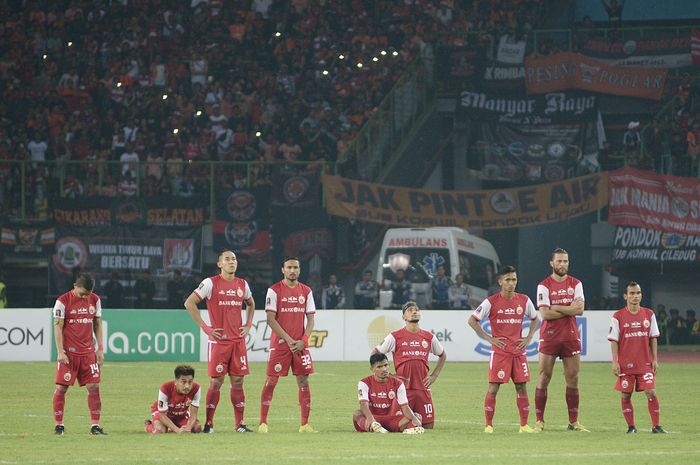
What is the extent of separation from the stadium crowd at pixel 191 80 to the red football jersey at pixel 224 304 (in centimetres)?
2041

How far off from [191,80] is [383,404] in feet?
87.4

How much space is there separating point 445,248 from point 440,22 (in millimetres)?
10270

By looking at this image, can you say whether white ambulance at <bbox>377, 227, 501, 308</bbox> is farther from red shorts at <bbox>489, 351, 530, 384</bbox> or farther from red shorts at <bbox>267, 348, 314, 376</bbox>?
red shorts at <bbox>489, 351, 530, 384</bbox>

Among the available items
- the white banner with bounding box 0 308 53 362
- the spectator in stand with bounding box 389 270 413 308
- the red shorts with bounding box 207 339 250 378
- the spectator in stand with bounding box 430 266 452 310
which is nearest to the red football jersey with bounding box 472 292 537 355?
the red shorts with bounding box 207 339 250 378

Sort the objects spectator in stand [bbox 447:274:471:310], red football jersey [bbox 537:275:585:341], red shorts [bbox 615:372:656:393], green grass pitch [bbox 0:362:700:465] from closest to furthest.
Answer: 1. green grass pitch [bbox 0:362:700:465]
2. red shorts [bbox 615:372:656:393]
3. red football jersey [bbox 537:275:585:341]
4. spectator in stand [bbox 447:274:471:310]

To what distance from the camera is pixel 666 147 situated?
36.5 meters

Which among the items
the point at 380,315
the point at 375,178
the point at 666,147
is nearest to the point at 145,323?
the point at 380,315

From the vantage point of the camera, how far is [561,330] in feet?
53.4

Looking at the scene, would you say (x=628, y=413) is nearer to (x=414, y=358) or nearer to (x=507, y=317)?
(x=507, y=317)

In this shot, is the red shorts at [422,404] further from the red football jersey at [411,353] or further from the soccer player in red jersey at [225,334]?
the soccer player in red jersey at [225,334]

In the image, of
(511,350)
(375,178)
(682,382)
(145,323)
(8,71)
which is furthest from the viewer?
(8,71)

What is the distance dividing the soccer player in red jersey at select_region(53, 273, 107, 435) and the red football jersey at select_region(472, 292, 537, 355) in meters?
4.56

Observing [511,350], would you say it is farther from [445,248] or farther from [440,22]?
[440,22]

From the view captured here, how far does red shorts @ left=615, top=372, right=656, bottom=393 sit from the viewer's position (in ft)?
51.5
